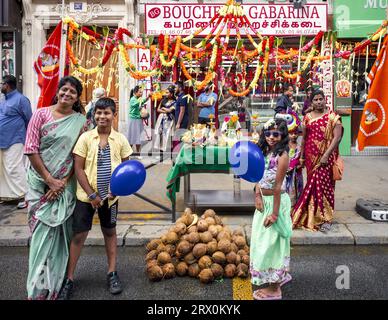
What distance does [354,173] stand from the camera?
30.1ft

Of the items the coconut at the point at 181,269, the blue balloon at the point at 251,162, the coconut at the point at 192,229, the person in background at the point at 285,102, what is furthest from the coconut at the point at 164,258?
the person in background at the point at 285,102

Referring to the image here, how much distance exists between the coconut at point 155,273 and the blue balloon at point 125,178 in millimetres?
906

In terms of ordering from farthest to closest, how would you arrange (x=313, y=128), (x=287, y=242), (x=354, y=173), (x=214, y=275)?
1. (x=354, y=173)
2. (x=313, y=128)
3. (x=214, y=275)
4. (x=287, y=242)

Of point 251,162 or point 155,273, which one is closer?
point 251,162

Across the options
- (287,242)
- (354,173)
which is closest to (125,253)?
(287,242)

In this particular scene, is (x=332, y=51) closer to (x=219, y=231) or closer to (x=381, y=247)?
(x=381, y=247)

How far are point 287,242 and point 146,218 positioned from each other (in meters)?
2.68

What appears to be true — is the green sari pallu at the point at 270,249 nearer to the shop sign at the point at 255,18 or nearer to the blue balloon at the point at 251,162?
the blue balloon at the point at 251,162

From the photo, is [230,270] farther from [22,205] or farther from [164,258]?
[22,205]

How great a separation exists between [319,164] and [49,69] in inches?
139

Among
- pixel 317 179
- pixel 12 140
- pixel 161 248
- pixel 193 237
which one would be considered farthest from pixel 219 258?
pixel 12 140

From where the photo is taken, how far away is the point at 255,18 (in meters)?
11.5

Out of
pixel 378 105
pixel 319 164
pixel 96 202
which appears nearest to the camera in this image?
pixel 96 202
